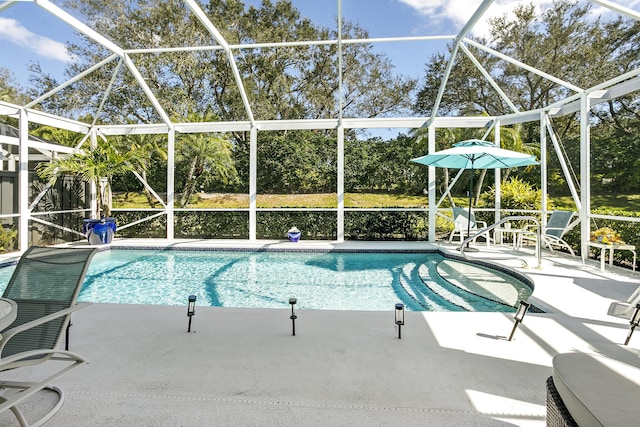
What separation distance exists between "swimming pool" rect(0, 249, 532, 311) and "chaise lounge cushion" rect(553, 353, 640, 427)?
131 inches

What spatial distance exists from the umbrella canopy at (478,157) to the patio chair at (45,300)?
21.5 feet

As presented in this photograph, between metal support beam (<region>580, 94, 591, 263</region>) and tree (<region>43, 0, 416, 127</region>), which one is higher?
tree (<region>43, 0, 416, 127</region>)

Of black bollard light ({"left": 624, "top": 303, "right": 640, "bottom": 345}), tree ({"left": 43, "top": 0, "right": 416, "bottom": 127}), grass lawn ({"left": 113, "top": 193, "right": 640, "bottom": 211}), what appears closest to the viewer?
black bollard light ({"left": 624, "top": 303, "right": 640, "bottom": 345})

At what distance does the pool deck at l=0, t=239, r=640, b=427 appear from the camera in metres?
2.03

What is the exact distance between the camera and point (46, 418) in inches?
76.3

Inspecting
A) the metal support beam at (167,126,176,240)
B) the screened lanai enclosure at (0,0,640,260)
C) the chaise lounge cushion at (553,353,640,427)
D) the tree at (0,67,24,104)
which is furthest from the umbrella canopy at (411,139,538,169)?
the tree at (0,67,24,104)

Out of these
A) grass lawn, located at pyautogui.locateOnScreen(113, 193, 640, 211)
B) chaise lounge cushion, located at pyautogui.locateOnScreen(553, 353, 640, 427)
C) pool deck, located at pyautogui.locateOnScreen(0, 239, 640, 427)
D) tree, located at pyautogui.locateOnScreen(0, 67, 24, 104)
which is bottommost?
pool deck, located at pyautogui.locateOnScreen(0, 239, 640, 427)

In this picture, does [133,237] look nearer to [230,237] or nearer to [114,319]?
[230,237]

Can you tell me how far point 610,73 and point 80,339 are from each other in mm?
12986

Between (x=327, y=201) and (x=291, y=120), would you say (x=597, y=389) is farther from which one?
(x=327, y=201)

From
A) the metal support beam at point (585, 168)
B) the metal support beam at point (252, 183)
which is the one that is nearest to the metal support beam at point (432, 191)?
the metal support beam at point (585, 168)

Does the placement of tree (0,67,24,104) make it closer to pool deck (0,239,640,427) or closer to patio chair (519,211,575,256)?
pool deck (0,239,640,427)

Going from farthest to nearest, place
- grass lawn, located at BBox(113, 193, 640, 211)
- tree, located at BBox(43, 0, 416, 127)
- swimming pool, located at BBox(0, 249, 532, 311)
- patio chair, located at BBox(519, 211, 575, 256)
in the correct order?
tree, located at BBox(43, 0, 416, 127) → grass lawn, located at BBox(113, 193, 640, 211) → patio chair, located at BBox(519, 211, 575, 256) → swimming pool, located at BBox(0, 249, 532, 311)

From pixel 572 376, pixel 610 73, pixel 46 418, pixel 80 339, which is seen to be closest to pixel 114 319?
pixel 80 339
